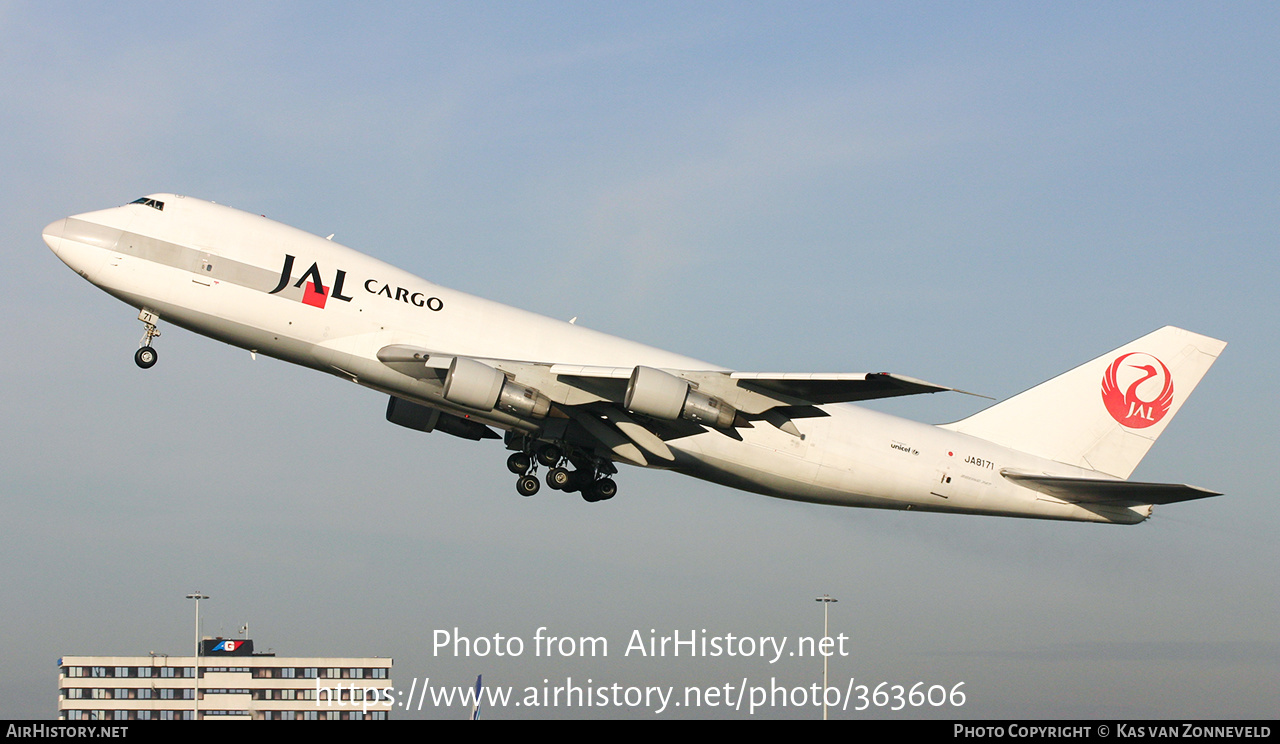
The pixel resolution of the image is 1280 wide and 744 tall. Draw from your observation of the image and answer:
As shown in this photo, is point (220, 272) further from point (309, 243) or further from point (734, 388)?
point (734, 388)

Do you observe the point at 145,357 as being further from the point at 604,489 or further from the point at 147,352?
the point at 604,489

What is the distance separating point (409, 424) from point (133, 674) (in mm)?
65904

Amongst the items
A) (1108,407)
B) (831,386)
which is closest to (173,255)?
(831,386)

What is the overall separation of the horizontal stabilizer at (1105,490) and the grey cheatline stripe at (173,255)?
22.0m

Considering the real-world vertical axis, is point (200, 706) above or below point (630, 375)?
below

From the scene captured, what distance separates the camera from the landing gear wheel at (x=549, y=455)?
35.2m

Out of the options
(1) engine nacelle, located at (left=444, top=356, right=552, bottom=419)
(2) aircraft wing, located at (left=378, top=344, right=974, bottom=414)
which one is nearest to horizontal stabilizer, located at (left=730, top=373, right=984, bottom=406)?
(2) aircraft wing, located at (left=378, top=344, right=974, bottom=414)

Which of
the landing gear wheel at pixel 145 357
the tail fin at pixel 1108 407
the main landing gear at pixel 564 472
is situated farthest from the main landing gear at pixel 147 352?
the tail fin at pixel 1108 407

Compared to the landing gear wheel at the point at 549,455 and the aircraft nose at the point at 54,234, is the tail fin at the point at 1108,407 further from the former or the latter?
the aircraft nose at the point at 54,234

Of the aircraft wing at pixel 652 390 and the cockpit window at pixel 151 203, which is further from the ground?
the cockpit window at pixel 151 203

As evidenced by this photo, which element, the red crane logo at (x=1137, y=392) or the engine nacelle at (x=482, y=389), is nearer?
the engine nacelle at (x=482, y=389)

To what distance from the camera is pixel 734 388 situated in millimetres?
31562

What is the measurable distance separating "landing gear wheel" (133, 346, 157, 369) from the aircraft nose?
3.29 metres
